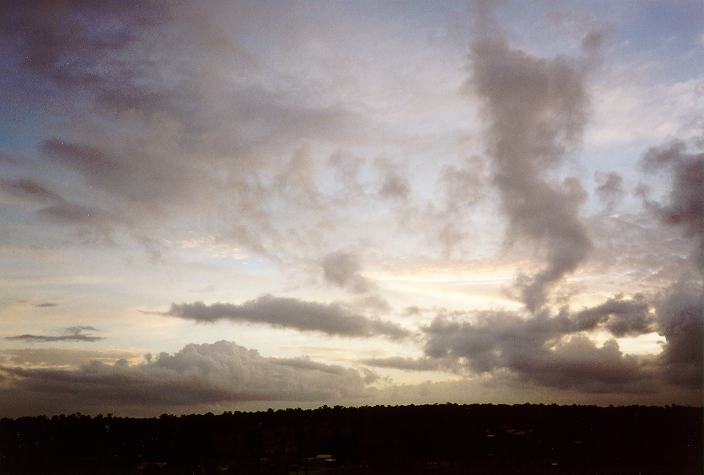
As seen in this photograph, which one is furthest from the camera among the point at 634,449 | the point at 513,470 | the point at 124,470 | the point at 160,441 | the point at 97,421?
the point at 97,421

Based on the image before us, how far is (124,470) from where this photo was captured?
101 metres

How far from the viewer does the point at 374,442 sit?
11956 cm

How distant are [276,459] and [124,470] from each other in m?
25.2

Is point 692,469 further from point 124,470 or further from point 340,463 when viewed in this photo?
point 124,470

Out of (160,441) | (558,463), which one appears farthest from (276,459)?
(558,463)

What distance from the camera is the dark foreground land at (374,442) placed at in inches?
3989

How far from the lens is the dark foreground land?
101312mm

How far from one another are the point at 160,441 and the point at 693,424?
116758 millimetres

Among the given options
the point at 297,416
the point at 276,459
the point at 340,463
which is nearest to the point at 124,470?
the point at 276,459

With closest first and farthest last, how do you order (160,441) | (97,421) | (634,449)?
(634,449) < (160,441) < (97,421)

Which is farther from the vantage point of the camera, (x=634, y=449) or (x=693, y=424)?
(x=693, y=424)

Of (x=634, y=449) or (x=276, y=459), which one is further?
(x=634, y=449)

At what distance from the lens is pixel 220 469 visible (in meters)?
96.0

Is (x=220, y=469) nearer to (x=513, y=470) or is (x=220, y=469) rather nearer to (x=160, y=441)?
(x=160, y=441)
